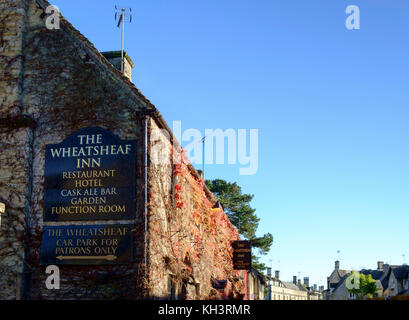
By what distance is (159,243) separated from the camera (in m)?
14.7

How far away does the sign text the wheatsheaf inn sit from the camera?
14453 millimetres

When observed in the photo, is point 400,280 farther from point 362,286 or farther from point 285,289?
point 285,289

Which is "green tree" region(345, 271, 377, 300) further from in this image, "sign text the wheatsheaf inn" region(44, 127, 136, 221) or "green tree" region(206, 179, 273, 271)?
"sign text the wheatsheaf inn" region(44, 127, 136, 221)

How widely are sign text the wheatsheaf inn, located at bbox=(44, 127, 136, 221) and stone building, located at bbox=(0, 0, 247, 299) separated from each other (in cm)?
17

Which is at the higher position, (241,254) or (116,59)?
(116,59)

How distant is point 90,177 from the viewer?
14.8 m

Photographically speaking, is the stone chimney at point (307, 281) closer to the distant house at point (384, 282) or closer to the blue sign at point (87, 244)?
the distant house at point (384, 282)

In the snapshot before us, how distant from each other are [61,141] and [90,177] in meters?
1.58

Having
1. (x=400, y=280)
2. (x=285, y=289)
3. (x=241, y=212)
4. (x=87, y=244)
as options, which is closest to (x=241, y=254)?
(x=87, y=244)

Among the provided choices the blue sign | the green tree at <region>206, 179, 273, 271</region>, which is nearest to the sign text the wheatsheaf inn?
the blue sign

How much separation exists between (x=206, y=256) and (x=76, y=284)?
8.46m
